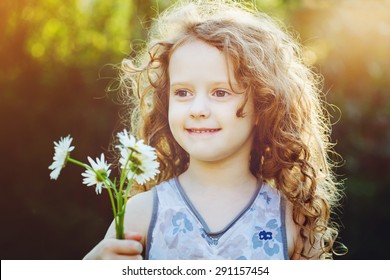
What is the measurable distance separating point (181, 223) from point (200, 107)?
0.35m

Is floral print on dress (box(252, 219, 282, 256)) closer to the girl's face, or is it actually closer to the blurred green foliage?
the girl's face

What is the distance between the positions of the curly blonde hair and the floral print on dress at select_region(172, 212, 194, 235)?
260 mm

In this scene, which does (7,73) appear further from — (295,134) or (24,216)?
(295,134)

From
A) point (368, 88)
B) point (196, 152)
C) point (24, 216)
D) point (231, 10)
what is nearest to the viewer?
point (196, 152)

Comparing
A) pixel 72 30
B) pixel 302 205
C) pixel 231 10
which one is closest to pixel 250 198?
pixel 302 205

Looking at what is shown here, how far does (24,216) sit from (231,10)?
2014mm

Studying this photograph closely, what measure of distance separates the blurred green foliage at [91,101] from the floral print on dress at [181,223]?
1.62 metres

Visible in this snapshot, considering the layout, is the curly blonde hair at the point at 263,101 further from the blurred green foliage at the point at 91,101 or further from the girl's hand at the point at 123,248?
the blurred green foliage at the point at 91,101

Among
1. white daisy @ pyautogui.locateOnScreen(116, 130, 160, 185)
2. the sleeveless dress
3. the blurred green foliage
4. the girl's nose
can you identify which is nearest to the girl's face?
the girl's nose

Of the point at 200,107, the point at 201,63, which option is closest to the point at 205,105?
the point at 200,107

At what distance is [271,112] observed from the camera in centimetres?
219

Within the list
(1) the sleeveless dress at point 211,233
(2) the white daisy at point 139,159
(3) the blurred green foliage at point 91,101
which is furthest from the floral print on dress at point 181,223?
(3) the blurred green foliage at point 91,101

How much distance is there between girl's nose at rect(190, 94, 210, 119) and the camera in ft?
6.53

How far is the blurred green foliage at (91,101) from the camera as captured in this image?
12.7 ft
